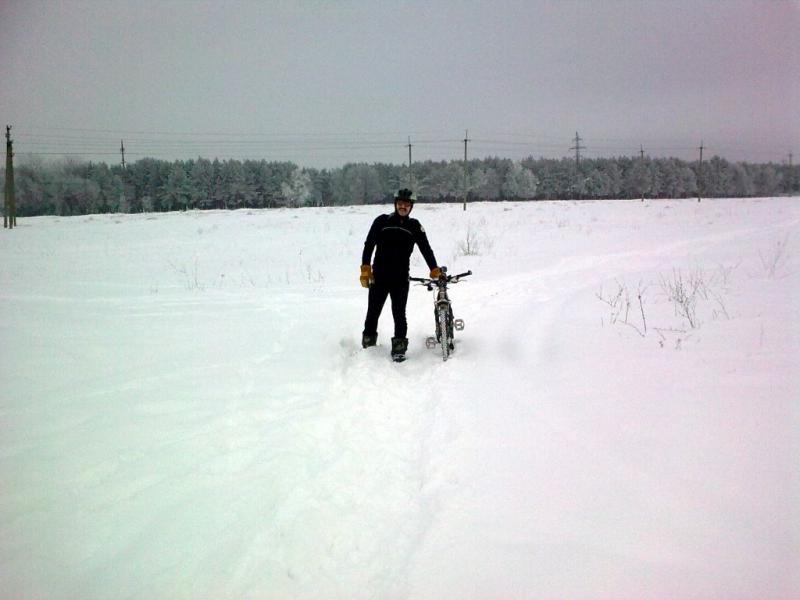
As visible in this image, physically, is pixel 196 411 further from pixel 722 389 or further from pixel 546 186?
pixel 546 186

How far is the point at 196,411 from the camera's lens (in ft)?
15.0

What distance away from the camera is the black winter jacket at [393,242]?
6.16 meters

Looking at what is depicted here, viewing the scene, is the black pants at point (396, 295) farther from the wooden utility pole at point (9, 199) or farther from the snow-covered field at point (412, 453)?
the wooden utility pole at point (9, 199)

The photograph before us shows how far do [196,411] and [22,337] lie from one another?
4254 millimetres

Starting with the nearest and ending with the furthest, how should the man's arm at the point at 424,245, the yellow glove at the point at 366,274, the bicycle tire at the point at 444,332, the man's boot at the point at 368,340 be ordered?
the yellow glove at the point at 366,274 < the bicycle tire at the point at 444,332 < the man's arm at the point at 424,245 < the man's boot at the point at 368,340

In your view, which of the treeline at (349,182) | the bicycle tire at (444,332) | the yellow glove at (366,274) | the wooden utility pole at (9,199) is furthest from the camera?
the treeline at (349,182)

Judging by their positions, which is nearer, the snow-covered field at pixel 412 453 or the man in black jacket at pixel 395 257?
the snow-covered field at pixel 412 453

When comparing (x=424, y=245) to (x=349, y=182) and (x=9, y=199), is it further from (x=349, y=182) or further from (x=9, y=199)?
(x=349, y=182)

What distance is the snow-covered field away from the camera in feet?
8.27

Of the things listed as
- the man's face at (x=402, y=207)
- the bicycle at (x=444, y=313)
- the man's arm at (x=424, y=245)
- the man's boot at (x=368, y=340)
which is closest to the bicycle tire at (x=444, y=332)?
the bicycle at (x=444, y=313)

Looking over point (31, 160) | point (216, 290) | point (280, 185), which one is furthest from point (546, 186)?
point (216, 290)

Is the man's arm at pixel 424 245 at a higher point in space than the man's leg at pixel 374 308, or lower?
higher

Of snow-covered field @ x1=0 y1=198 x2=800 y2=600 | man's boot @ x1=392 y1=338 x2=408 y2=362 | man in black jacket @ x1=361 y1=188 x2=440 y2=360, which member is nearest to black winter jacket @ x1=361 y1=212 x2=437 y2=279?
man in black jacket @ x1=361 y1=188 x2=440 y2=360

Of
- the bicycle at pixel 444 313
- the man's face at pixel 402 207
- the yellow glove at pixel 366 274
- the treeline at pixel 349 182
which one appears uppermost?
the treeline at pixel 349 182
